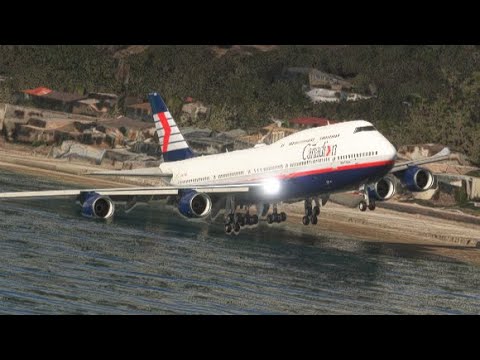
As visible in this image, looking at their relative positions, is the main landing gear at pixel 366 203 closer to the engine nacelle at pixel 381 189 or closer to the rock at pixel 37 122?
the engine nacelle at pixel 381 189

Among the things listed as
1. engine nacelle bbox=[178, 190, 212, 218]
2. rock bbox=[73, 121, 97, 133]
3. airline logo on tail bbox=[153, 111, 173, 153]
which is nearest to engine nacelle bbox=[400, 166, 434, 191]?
engine nacelle bbox=[178, 190, 212, 218]

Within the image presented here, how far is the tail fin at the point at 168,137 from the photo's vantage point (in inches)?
4582

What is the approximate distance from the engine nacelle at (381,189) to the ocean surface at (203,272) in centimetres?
728

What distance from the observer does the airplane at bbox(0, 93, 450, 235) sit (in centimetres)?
9056

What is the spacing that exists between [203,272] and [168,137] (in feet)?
80.3

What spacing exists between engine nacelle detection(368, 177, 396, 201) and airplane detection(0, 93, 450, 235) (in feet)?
0.27

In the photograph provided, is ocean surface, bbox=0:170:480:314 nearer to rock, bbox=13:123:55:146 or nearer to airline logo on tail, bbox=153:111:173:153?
airline logo on tail, bbox=153:111:173:153

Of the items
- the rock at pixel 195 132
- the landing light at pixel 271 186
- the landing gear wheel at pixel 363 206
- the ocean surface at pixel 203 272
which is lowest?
the ocean surface at pixel 203 272

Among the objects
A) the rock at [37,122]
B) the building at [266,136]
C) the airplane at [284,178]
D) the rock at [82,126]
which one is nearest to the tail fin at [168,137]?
the airplane at [284,178]

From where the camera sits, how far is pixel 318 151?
9275cm

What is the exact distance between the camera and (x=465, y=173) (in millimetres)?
157875

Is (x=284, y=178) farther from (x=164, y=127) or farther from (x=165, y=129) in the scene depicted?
(x=164, y=127)
